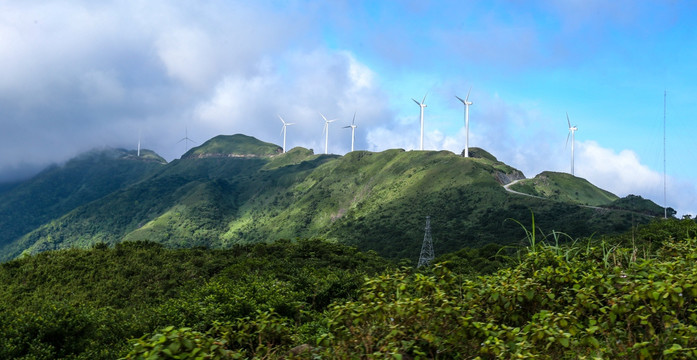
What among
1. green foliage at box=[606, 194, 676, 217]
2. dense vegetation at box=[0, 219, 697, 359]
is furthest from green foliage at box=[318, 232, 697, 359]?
green foliage at box=[606, 194, 676, 217]

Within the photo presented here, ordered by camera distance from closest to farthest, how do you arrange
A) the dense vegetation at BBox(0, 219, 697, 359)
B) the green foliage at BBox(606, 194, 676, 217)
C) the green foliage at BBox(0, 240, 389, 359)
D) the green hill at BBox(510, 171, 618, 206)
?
the dense vegetation at BBox(0, 219, 697, 359) < the green foliage at BBox(0, 240, 389, 359) < the green foliage at BBox(606, 194, 676, 217) < the green hill at BBox(510, 171, 618, 206)

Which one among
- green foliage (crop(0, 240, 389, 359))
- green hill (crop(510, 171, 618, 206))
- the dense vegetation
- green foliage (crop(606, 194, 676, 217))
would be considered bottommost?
green foliage (crop(0, 240, 389, 359))

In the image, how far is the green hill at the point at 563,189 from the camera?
160 meters

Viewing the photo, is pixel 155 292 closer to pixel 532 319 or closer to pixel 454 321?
pixel 454 321

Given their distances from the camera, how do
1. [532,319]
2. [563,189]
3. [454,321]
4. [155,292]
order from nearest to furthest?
[454,321], [532,319], [155,292], [563,189]

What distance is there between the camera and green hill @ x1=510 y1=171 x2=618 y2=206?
6309 inches

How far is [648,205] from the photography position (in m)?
135

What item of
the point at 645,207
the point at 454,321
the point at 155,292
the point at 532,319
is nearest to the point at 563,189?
the point at 645,207

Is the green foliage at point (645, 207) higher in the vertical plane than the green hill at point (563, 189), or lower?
lower

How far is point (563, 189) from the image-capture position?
170m

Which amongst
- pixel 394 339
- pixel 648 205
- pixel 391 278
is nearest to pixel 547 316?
pixel 394 339

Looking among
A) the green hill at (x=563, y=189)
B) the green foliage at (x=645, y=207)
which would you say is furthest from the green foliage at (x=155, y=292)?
the green hill at (x=563, y=189)

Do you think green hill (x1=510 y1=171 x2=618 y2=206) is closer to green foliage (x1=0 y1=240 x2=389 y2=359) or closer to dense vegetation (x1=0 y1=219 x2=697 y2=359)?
green foliage (x1=0 y1=240 x2=389 y2=359)

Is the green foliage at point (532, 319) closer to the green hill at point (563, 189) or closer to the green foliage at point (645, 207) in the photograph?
the green foliage at point (645, 207)
